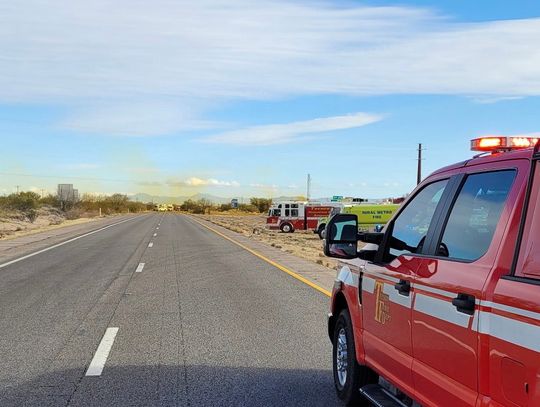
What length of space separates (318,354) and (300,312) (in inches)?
108

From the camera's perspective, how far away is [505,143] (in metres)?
3.55

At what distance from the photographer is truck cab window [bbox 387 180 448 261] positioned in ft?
13.4

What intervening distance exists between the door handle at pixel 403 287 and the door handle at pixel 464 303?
71 cm

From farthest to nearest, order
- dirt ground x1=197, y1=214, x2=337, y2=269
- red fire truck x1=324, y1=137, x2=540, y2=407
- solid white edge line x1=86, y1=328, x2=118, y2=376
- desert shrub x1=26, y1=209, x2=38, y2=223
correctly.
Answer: desert shrub x1=26, y1=209, x2=38, y2=223, dirt ground x1=197, y1=214, x2=337, y2=269, solid white edge line x1=86, y1=328, x2=118, y2=376, red fire truck x1=324, y1=137, x2=540, y2=407

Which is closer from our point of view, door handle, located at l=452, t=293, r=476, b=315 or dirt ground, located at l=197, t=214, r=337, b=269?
door handle, located at l=452, t=293, r=476, b=315

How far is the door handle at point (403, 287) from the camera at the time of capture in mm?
3825

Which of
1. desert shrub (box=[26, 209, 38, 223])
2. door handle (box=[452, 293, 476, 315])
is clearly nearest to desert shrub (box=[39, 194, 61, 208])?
desert shrub (box=[26, 209, 38, 223])

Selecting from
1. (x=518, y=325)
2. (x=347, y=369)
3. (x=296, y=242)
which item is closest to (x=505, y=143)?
(x=518, y=325)

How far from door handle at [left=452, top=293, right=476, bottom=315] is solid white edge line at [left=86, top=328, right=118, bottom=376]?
4275 mm

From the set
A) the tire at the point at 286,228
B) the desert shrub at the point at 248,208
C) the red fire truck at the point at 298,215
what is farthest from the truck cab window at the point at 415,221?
the desert shrub at the point at 248,208

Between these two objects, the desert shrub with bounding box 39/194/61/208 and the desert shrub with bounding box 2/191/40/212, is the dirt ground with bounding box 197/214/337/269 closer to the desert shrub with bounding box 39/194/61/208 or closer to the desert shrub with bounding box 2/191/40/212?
the desert shrub with bounding box 2/191/40/212

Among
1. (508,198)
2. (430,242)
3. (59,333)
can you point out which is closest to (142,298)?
(59,333)

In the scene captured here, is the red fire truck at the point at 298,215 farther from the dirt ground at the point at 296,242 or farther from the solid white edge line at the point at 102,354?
the solid white edge line at the point at 102,354

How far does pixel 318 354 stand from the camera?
6957 mm
